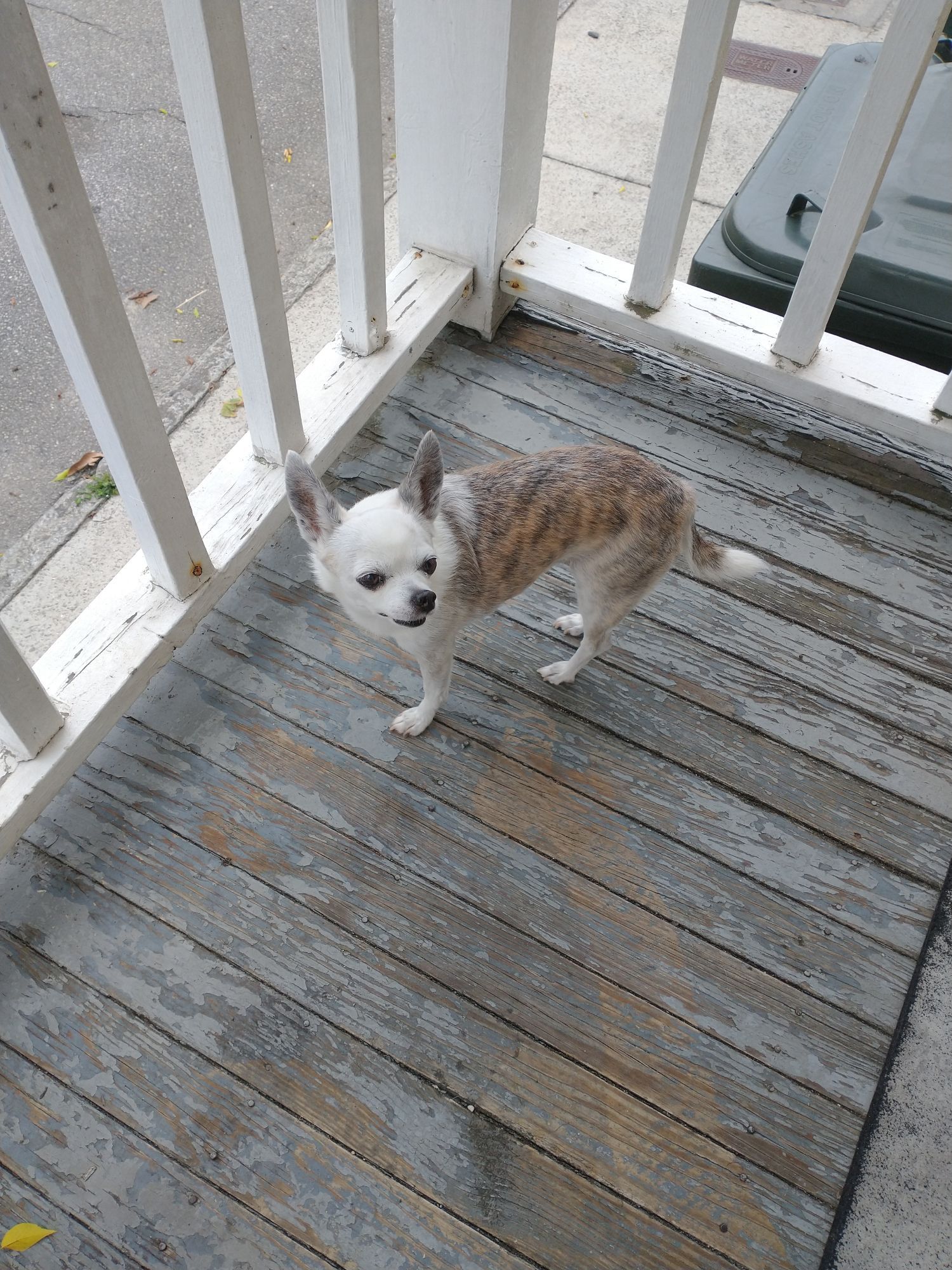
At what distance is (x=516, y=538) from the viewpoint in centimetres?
213

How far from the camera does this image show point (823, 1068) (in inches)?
78.2

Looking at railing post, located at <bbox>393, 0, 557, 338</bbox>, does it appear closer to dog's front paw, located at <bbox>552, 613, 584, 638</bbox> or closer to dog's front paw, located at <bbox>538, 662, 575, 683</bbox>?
dog's front paw, located at <bbox>552, 613, 584, 638</bbox>

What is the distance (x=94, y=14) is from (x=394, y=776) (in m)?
5.52

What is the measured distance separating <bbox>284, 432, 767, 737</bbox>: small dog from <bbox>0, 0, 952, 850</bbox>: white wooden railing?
529 millimetres

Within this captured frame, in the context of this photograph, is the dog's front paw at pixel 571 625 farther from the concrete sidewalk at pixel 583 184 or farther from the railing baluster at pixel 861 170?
the concrete sidewalk at pixel 583 184

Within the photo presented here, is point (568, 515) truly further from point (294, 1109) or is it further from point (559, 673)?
point (294, 1109)

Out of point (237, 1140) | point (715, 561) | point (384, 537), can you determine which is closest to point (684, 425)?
point (715, 561)

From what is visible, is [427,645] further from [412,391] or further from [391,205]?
[391,205]

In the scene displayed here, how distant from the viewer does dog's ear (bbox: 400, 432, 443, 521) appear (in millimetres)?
1866

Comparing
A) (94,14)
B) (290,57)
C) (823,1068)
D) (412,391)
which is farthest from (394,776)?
(94,14)

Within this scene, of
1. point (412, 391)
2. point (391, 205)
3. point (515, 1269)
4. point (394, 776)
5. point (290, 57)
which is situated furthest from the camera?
point (290, 57)

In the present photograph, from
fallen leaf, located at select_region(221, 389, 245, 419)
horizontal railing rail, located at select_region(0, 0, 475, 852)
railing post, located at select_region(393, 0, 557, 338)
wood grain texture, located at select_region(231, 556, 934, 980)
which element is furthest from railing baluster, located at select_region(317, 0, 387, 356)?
fallen leaf, located at select_region(221, 389, 245, 419)

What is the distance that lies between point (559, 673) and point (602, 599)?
0.32 m

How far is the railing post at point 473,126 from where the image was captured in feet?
8.11
